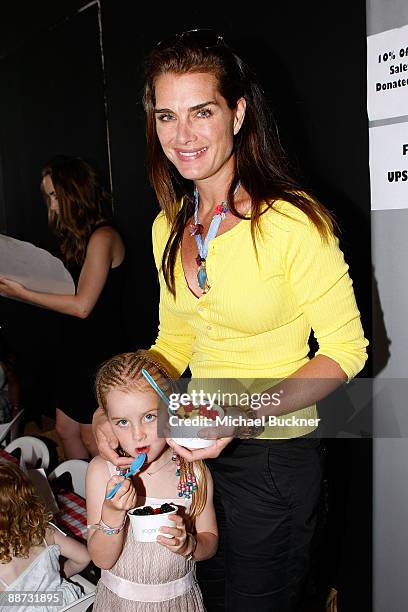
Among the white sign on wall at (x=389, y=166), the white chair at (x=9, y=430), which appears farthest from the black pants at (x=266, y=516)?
the white chair at (x=9, y=430)

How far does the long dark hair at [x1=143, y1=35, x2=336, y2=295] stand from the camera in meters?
0.98

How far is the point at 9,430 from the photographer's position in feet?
7.82

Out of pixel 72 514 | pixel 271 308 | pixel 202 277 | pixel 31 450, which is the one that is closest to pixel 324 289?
pixel 271 308

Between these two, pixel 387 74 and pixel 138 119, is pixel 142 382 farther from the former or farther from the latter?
pixel 138 119

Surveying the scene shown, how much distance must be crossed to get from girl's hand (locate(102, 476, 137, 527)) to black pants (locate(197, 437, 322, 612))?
0.61 ft

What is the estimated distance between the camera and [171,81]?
989 mm

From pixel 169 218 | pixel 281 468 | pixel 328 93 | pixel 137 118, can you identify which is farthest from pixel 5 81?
pixel 281 468

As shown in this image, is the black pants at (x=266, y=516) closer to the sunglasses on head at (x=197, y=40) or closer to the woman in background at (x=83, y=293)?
the sunglasses on head at (x=197, y=40)

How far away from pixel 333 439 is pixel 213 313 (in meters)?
0.72

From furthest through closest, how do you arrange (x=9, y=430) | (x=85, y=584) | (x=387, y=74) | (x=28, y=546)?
(x=9, y=430), (x=85, y=584), (x=28, y=546), (x=387, y=74)

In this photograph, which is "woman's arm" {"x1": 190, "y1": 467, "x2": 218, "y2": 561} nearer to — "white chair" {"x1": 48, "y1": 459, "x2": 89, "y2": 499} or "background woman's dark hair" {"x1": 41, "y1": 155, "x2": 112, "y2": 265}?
"white chair" {"x1": 48, "y1": 459, "x2": 89, "y2": 499}

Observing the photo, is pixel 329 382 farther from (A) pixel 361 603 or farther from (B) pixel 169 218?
(A) pixel 361 603

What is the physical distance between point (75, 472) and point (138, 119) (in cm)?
110

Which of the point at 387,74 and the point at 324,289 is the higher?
the point at 387,74
